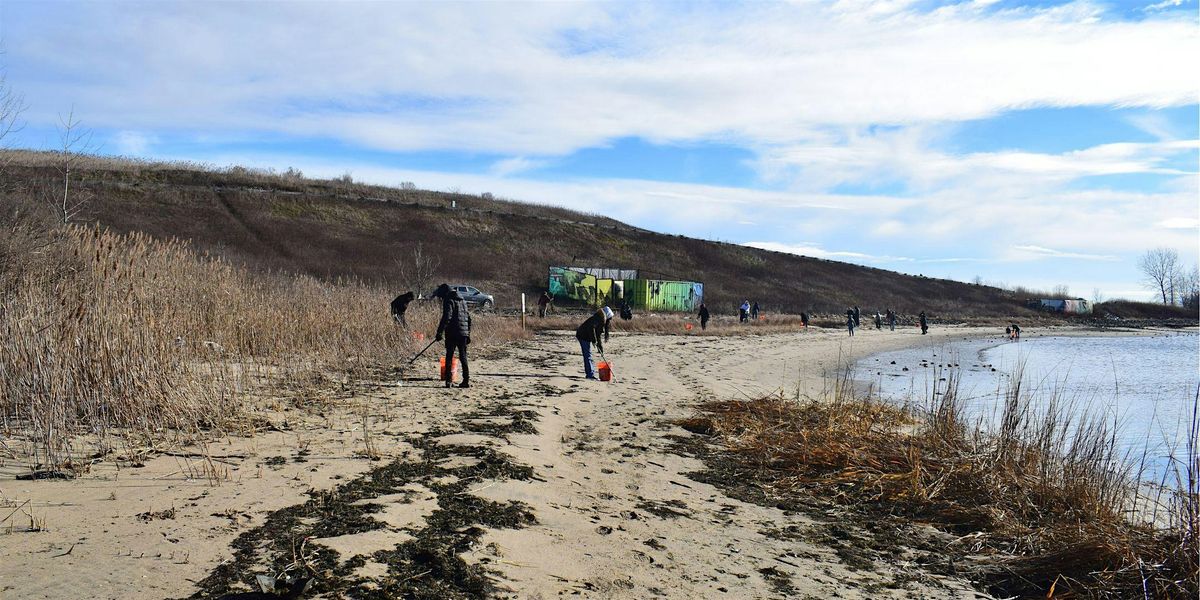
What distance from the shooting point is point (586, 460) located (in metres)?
7.75

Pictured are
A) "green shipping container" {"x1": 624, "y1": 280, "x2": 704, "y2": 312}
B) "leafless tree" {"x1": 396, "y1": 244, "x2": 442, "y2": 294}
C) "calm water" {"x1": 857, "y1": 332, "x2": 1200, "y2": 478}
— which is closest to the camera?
"calm water" {"x1": 857, "y1": 332, "x2": 1200, "y2": 478}

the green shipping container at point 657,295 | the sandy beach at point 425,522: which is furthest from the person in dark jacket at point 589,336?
the green shipping container at point 657,295

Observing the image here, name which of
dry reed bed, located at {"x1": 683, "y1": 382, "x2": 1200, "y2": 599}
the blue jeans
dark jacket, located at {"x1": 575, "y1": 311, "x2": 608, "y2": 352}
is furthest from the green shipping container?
dry reed bed, located at {"x1": 683, "y1": 382, "x2": 1200, "y2": 599}

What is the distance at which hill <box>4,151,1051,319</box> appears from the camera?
183ft

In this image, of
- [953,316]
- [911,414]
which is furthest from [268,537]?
[953,316]

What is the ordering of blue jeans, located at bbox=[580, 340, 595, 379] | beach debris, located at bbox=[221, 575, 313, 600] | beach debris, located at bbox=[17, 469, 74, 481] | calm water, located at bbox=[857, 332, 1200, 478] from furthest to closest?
1. blue jeans, located at bbox=[580, 340, 595, 379]
2. calm water, located at bbox=[857, 332, 1200, 478]
3. beach debris, located at bbox=[17, 469, 74, 481]
4. beach debris, located at bbox=[221, 575, 313, 600]

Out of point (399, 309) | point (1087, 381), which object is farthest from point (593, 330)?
point (1087, 381)

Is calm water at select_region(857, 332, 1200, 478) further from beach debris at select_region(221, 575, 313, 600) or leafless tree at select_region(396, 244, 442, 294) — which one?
leafless tree at select_region(396, 244, 442, 294)

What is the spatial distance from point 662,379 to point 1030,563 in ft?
30.9

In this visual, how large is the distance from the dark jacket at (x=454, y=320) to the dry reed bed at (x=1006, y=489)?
12.0 ft

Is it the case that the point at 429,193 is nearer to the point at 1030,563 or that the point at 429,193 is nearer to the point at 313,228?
the point at 313,228

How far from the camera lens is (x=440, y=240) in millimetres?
66750

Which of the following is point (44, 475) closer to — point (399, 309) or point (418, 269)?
point (399, 309)

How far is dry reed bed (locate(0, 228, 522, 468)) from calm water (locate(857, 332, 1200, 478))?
854 cm
